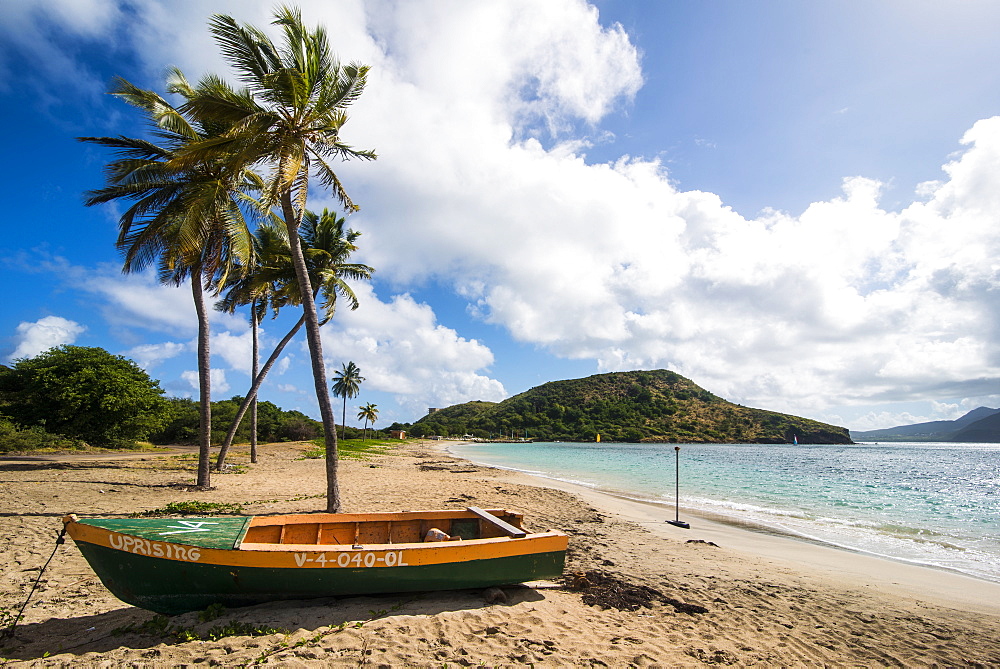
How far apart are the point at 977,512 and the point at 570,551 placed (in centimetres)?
1962

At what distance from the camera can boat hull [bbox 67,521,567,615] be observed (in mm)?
4559

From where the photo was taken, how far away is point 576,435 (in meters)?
111

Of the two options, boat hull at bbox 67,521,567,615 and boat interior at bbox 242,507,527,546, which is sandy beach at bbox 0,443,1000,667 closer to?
boat hull at bbox 67,521,567,615

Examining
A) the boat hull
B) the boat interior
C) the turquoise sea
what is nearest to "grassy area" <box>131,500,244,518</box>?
the boat interior

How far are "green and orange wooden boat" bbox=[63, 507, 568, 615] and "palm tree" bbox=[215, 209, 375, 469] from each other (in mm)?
10863

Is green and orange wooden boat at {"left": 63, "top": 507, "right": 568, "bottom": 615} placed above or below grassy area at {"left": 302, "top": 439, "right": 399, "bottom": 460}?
above

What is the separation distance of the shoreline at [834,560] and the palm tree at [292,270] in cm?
1189

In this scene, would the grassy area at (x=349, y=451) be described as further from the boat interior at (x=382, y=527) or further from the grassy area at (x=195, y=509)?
the boat interior at (x=382, y=527)

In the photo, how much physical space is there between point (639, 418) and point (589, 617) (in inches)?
4308

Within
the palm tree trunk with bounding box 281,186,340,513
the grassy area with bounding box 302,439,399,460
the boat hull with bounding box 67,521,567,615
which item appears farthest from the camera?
the grassy area with bounding box 302,439,399,460

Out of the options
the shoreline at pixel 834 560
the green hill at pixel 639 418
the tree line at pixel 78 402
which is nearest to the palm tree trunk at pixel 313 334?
the shoreline at pixel 834 560

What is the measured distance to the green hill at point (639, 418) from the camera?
343ft

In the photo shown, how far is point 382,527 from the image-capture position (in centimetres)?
676

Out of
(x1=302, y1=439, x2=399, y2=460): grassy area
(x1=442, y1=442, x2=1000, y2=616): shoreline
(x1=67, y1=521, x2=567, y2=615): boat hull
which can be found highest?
(x1=67, y1=521, x2=567, y2=615): boat hull
